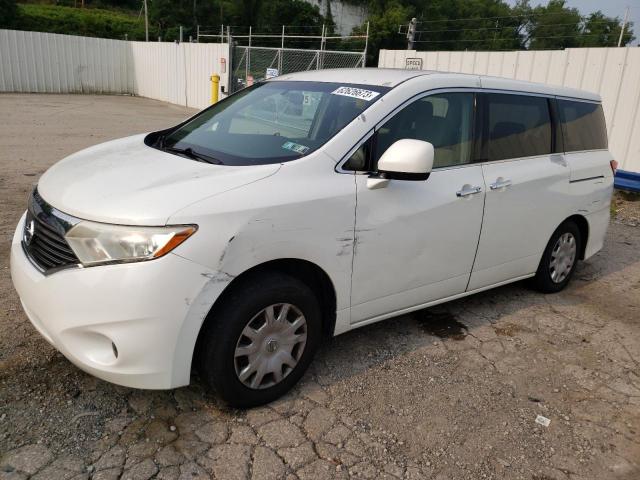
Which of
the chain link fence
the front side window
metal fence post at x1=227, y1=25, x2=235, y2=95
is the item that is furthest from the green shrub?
the front side window

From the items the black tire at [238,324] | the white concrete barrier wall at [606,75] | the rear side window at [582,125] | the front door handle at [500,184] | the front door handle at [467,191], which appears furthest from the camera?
the white concrete barrier wall at [606,75]

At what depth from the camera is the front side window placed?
3170mm

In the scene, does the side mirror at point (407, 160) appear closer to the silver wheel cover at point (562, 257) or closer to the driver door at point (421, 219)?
the driver door at point (421, 219)

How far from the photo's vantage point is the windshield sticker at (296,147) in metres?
2.95

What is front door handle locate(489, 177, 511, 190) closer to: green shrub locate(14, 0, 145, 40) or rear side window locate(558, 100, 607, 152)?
rear side window locate(558, 100, 607, 152)

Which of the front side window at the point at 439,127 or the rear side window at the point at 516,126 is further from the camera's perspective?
the rear side window at the point at 516,126

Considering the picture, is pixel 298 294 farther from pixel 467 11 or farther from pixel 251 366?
pixel 467 11

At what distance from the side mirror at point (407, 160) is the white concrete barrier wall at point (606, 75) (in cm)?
674

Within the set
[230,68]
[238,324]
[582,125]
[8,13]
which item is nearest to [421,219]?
[238,324]

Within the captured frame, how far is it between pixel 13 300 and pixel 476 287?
132 inches

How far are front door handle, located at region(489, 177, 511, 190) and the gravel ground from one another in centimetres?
109

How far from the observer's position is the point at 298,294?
279 centimetres

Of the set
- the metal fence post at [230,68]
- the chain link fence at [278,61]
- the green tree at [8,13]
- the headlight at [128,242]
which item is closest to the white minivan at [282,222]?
the headlight at [128,242]

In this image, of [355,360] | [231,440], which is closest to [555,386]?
[355,360]
